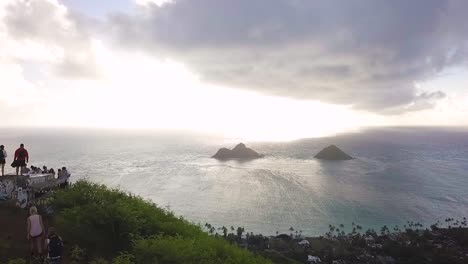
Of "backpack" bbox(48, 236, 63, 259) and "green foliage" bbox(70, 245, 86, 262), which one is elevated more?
"backpack" bbox(48, 236, 63, 259)

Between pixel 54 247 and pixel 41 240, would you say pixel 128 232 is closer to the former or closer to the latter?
pixel 41 240

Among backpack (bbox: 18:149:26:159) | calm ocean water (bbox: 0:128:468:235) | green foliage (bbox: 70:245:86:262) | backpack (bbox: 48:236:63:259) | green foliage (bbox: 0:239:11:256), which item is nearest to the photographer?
backpack (bbox: 48:236:63:259)

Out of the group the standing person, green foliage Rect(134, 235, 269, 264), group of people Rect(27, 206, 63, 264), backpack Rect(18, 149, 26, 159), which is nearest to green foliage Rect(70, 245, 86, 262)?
group of people Rect(27, 206, 63, 264)

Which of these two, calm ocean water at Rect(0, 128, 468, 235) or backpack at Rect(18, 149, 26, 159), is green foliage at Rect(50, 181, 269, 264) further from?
calm ocean water at Rect(0, 128, 468, 235)

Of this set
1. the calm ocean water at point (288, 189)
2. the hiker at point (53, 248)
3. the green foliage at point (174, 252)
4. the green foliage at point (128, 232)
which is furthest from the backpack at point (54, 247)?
the calm ocean water at point (288, 189)

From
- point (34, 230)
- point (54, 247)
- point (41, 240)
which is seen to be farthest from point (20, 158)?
point (54, 247)

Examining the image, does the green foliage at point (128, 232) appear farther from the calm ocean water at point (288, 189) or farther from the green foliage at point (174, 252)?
the calm ocean water at point (288, 189)
